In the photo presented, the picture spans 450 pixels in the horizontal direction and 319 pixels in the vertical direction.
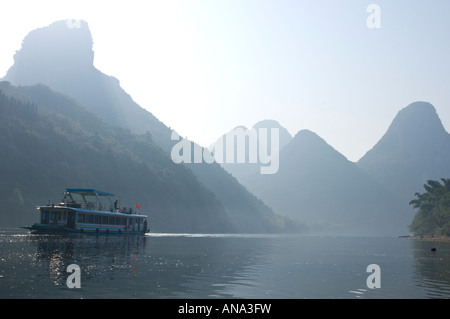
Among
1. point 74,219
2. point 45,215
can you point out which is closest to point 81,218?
point 74,219

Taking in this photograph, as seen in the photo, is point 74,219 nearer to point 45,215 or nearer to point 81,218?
point 81,218

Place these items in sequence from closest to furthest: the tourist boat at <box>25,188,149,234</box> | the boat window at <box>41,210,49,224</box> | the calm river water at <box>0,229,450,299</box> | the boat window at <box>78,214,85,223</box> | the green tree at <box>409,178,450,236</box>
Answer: the calm river water at <box>0,229,450,299</box> < the tourist boat at <box>25,188,149,234</box> < the boat window at <box>41,210,49,224</box> < the boat window at <box>78,214,85,223</box> < the green tree at <box>409,178,450,236</box>

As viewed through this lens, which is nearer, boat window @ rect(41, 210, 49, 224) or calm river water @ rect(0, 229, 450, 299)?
calm river water @ rect(0, 229, 450, 299)

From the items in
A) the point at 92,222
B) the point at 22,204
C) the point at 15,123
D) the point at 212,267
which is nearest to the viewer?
the point at 212,267

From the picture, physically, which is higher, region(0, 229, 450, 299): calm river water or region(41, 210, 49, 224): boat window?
region(41, 210, 49, 224): boat window

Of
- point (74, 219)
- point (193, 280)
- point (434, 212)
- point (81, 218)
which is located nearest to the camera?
point (193, 280)

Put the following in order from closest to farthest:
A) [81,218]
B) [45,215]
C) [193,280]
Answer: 1. [193,280]
2. [45,215]
3. [81,218]

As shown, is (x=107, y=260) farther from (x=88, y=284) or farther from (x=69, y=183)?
(x=69, y=183)

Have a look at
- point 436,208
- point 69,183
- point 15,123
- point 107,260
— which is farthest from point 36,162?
point 436,208

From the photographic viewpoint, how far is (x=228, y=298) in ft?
91.5

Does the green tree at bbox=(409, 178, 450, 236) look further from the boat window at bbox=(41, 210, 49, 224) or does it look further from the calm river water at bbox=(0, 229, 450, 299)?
the calm river water at bbox=(0, 229, 450, 299)

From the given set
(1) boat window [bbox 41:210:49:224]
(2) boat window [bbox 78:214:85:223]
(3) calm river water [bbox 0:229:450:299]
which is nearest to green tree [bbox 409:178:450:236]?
(2) boat window [bbox 78:214:85:223]

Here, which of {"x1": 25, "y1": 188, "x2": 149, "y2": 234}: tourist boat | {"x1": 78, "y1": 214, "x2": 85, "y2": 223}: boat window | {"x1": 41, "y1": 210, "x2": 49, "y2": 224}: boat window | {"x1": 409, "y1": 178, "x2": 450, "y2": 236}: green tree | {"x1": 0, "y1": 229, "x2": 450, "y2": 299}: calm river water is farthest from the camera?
{"x1": 409, "y1": 178, "x2": 450, "y2": 236}: green tree
